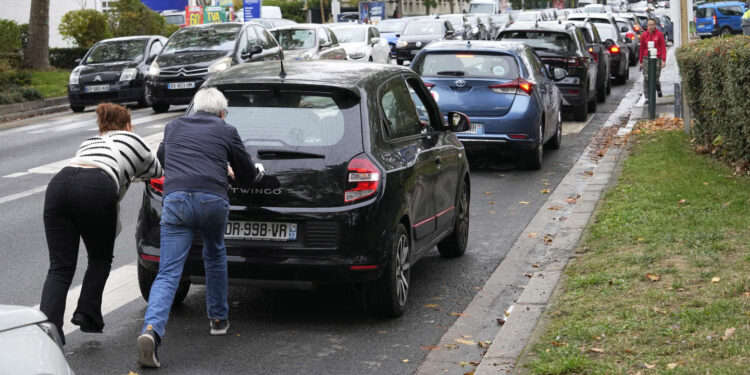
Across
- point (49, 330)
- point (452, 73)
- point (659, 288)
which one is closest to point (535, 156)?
point (452, 73)

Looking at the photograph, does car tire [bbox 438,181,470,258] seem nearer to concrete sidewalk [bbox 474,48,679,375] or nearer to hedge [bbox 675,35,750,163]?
concrete sidewalk [bbox 474,48,679,375]

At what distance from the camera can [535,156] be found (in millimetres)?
14672

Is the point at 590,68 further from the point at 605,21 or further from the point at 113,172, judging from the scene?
the point at 113,172

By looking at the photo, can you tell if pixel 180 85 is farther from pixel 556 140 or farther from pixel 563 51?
pixel 556 140

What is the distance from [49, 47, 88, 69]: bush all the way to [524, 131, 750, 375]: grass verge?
88.3 feet

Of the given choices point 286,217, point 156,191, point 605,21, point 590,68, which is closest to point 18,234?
point 156,191

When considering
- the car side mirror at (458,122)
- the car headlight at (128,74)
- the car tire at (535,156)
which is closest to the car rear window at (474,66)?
the car tire at (535,156)

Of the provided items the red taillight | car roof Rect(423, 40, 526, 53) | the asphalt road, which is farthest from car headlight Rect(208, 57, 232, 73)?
the red taillight

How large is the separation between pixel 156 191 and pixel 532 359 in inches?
106

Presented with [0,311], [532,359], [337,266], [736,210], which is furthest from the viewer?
[736,210]

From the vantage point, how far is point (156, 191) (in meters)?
7.02

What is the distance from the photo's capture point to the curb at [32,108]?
2449 centimetres

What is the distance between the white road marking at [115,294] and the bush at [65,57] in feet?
91.8

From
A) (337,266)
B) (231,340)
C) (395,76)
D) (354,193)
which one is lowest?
(231,340)
